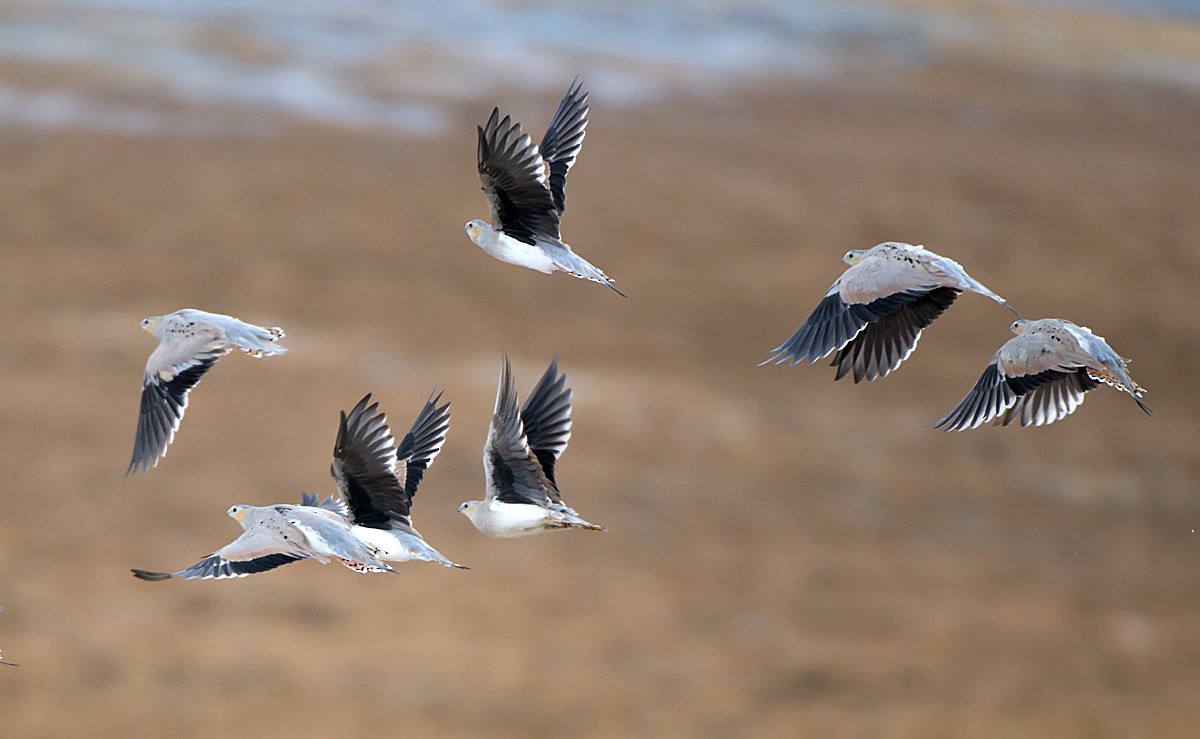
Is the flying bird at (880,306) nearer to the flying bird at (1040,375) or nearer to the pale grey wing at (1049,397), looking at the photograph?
the flying bird at (1040,375)

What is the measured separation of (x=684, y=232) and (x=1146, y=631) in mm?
13630

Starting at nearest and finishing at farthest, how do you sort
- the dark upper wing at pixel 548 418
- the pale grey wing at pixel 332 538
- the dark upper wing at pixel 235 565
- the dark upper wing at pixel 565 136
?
the pale grey wing at pixel 332 538
the dark upper wing at pixel 235 565
the dark upper wing at pixel 548 418
the dark upper wing at pixel 565 136

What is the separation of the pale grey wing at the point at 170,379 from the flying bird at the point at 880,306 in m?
2.44

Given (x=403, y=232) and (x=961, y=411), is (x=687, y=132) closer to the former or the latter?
(x=403, y=232)

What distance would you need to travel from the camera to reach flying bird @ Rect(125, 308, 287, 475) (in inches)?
273

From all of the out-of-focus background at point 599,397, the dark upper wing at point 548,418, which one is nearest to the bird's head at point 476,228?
the dark upper wing at point 548,418

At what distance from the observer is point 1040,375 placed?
6.60m

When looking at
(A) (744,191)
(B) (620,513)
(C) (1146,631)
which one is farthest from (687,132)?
(C) (1146,631)

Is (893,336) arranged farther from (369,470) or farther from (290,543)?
(290,543)

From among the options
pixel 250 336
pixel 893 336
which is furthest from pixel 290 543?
pixel 893 336

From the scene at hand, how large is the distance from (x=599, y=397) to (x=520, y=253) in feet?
82.7

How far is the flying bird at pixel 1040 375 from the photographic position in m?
6.12

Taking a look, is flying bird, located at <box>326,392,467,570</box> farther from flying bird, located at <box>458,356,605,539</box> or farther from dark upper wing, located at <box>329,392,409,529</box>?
flying bird, located at <box>458,356,605,539</box>

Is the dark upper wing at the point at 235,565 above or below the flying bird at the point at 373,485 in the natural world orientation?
below
